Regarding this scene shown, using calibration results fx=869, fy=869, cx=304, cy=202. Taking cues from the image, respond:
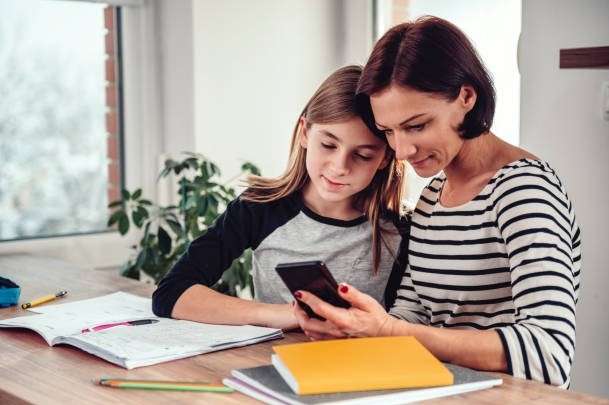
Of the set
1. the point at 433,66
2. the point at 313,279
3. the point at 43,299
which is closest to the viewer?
the point at 313,279

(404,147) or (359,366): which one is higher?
(404,147)

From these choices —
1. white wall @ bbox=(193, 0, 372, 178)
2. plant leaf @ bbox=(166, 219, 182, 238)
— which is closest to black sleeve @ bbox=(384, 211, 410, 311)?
plant leaf @ bbox=(166, 219, 182, 238)

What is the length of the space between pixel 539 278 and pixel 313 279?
35 centimetres

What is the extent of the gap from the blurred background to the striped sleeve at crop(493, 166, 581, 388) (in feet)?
3.42

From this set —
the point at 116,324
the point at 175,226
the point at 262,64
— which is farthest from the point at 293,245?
the point at 262,64

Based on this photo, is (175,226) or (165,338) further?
(175,226)

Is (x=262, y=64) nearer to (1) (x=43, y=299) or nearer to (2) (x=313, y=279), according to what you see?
(1) (x=43, y=299)

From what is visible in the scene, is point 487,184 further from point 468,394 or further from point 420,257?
point 468,394

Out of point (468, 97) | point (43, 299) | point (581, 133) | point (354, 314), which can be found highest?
point (468, 97)

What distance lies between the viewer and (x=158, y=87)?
118 inches

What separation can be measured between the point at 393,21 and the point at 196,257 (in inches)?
61.1

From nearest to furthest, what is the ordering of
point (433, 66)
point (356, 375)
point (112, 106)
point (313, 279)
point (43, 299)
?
point (356, 375), point (313, 279), point (433, 66), point (43, 299), point (112, 106)

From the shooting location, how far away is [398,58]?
1474mm

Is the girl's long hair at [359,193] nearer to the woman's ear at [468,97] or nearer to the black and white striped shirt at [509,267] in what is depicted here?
the black and white striped shirt at [509,267]
